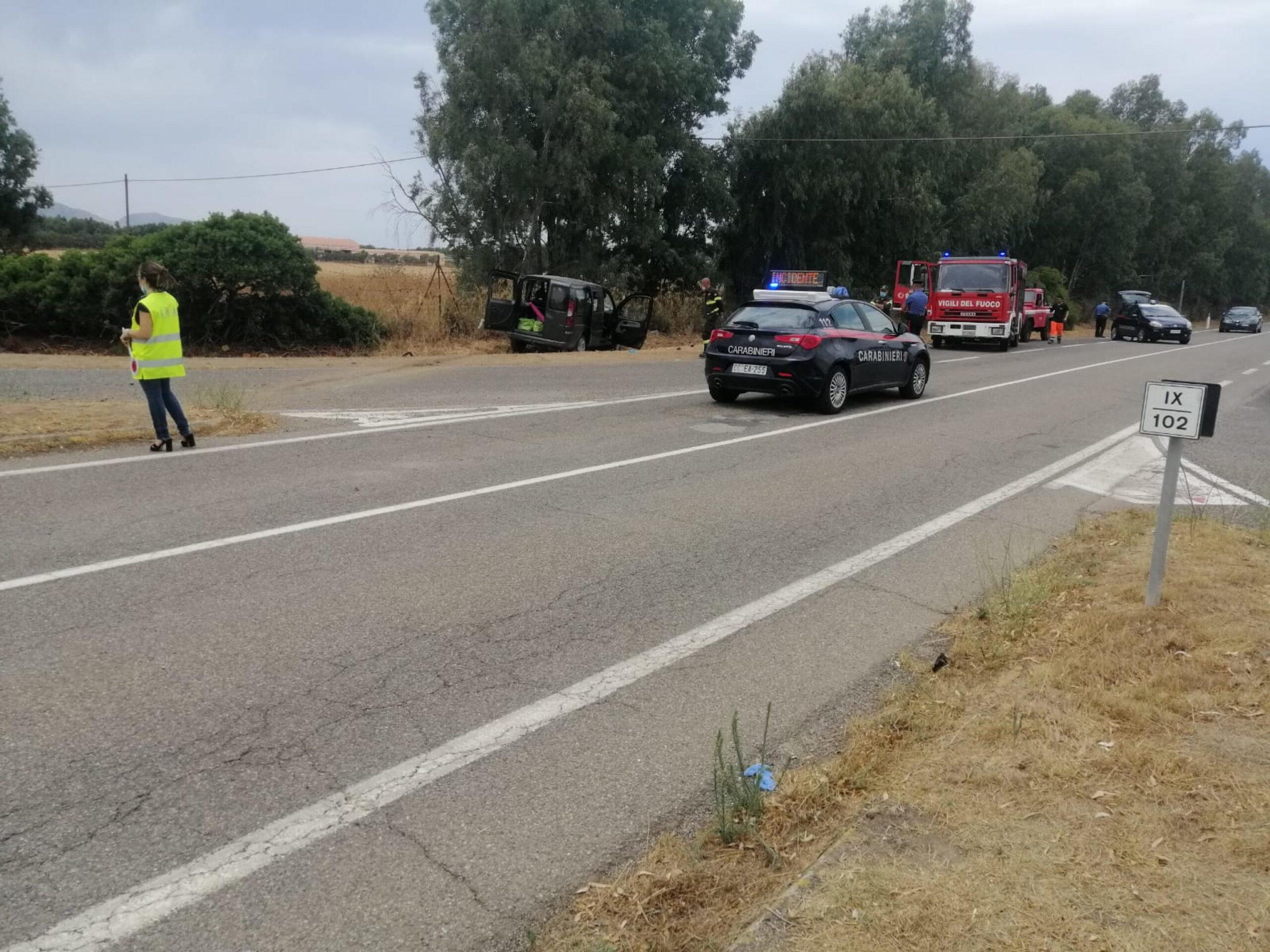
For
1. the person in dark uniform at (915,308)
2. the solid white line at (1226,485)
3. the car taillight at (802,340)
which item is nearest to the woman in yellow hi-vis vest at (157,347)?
the car taillight at (802,340)

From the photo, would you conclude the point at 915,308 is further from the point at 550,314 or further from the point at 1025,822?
the point at 1025,822

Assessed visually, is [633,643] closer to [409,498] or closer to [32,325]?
[409,498]

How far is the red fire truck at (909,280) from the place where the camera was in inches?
1320

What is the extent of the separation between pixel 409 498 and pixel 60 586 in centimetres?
276

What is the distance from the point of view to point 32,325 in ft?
67.4

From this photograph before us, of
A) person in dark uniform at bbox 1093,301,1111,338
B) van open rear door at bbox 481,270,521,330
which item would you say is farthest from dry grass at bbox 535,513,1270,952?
person in dark uniform at bbox 1093,301,1111,338

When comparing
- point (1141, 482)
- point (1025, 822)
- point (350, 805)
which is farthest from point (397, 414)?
point (1025, 822)

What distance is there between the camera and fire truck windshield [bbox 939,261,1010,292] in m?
29.9

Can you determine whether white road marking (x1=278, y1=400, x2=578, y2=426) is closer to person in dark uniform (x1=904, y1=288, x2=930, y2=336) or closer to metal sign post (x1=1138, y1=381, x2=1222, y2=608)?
metal sign post (x1=1138, y1=381, x2=1222, y2=608)

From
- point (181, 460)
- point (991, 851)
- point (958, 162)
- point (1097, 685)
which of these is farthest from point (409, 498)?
point (958, 162)

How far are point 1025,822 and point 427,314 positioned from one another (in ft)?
80.1

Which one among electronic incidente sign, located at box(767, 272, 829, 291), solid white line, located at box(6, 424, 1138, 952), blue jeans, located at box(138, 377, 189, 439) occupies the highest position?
electronic incidente sign, located at box(767, 272, 829, 291)

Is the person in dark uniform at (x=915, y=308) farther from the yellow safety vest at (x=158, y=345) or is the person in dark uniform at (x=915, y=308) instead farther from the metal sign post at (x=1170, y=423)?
the metal sign post at (x=1170, y=423)

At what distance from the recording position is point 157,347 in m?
9.09
